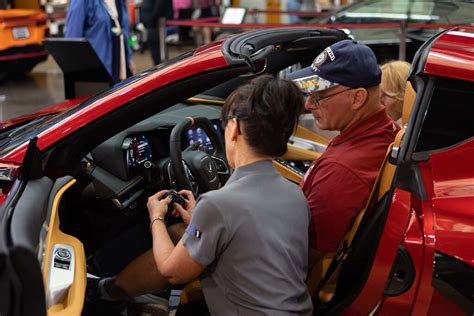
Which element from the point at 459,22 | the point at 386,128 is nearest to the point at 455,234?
the point at 386,128

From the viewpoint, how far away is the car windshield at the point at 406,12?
713 cm

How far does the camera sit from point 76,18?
21.1ft

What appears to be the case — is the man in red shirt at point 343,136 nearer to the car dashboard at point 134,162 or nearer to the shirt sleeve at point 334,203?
the shirt sleeve at point 334,203

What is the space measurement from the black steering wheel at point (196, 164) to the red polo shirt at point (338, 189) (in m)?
0.66

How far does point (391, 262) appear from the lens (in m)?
2.12

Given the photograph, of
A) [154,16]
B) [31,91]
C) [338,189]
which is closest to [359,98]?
[338,189]

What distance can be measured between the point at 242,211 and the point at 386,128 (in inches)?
29.1

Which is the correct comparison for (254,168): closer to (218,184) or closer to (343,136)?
(343,136)

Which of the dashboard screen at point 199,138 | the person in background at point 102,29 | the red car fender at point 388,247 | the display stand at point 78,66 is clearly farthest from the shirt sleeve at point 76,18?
the red car fender at point 388,247

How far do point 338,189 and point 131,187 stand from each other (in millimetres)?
958

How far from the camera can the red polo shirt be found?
7.52ft

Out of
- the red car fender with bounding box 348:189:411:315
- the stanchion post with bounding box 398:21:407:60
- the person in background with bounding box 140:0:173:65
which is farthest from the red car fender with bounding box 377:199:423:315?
the person in background with bounding box 140:0:173:65

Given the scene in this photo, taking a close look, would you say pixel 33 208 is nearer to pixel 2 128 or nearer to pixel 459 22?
pixel 2 128

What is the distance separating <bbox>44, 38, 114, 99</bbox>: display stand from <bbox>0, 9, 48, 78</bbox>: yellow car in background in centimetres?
311
